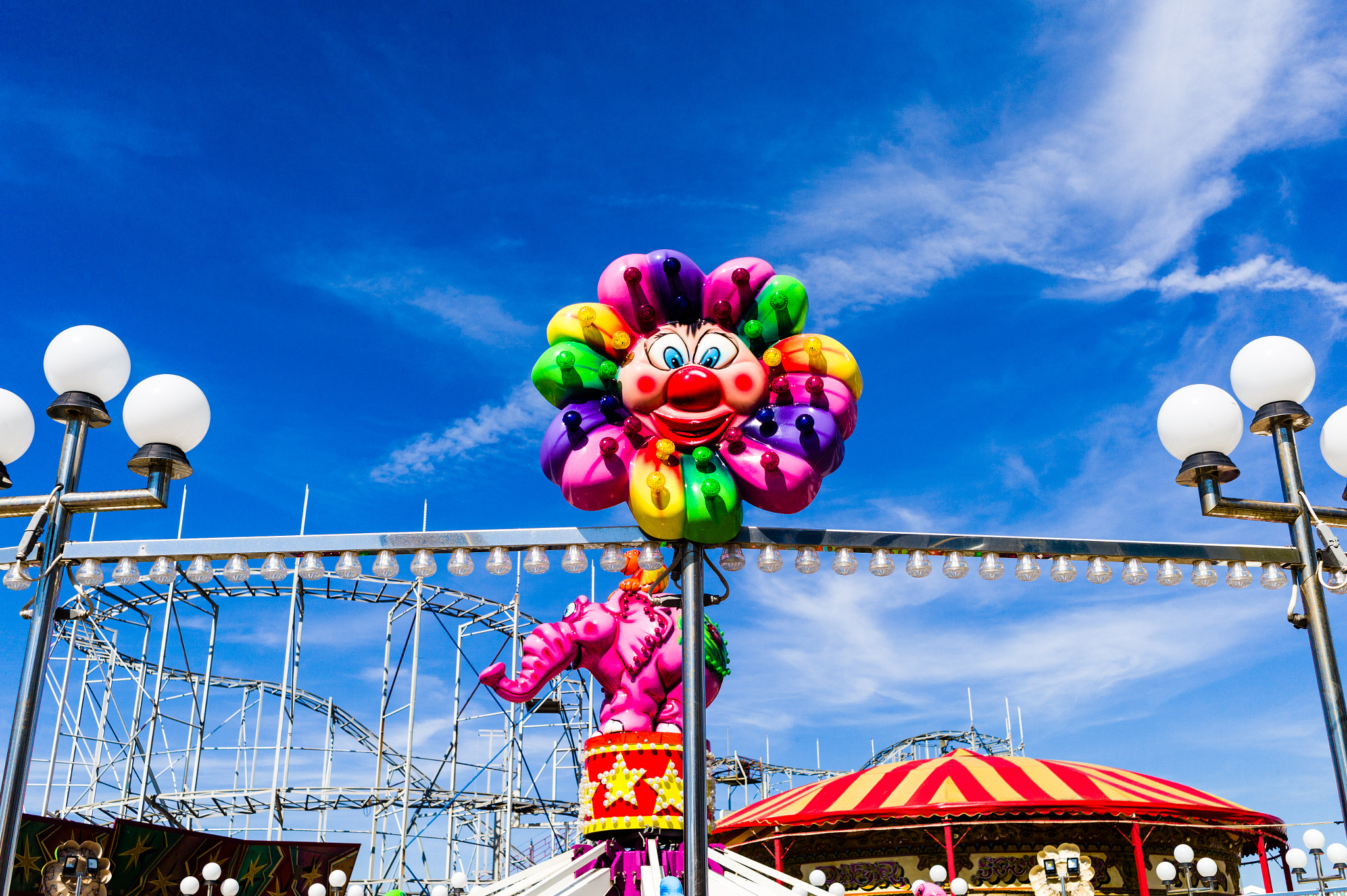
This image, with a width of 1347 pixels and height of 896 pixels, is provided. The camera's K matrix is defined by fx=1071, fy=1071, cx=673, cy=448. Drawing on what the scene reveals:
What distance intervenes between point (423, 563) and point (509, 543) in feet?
1.57

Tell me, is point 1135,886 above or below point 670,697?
below

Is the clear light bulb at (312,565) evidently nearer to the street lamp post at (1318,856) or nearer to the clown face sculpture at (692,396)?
the clown face sculpture at (692,396)

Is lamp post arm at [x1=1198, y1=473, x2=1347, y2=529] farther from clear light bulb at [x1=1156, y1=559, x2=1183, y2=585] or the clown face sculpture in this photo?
the clown face sculpture

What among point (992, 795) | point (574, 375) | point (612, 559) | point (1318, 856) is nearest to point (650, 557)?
point (612, 559)

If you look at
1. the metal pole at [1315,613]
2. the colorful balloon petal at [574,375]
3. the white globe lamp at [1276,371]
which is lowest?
the metal pole at [1315,613]

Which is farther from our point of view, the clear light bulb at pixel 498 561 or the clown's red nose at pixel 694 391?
the clown's red nose at pixel 694 391

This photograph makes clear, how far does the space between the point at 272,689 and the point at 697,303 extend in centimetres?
2248

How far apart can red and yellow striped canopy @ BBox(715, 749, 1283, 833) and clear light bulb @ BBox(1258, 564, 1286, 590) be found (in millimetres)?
A: 12536

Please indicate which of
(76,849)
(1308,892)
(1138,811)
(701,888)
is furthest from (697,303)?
(1138,811)

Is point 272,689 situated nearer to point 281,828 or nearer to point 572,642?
point 281,828

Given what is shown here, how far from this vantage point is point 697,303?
7562 mm

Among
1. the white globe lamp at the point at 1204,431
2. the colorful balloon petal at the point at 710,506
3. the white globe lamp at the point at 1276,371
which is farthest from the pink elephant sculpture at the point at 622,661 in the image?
the white globe lamp at the point at 1276,371

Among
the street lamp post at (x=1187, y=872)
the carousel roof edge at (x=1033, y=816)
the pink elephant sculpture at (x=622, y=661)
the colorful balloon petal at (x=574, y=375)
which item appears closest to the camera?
the colorful balloon petal at (x=574, y=375)

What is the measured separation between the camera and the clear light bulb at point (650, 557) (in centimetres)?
593
